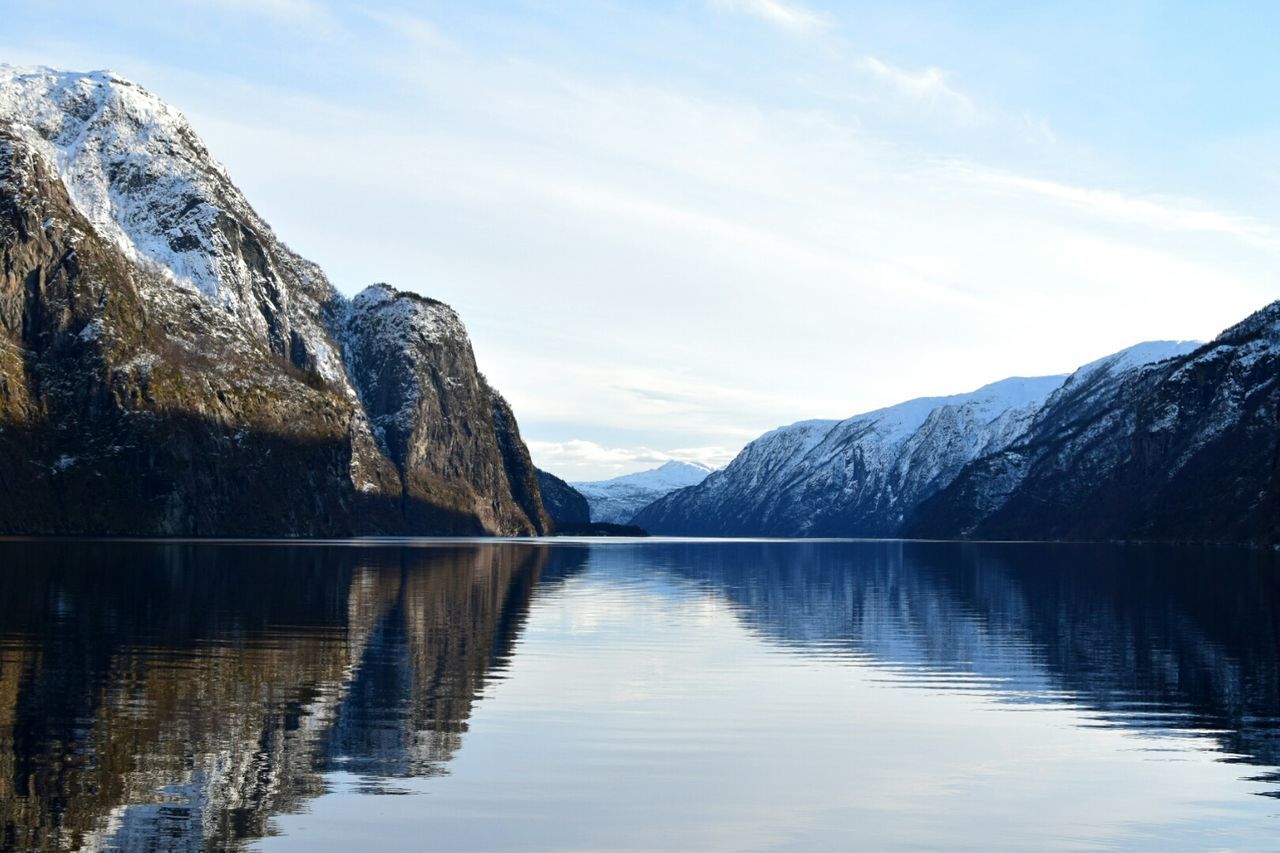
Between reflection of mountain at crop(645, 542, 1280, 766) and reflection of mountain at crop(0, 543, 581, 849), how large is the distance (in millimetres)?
17904

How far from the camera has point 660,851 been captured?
2586cm

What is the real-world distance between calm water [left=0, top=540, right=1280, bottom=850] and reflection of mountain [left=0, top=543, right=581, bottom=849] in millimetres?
144

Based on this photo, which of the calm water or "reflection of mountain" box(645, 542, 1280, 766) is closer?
the calm water

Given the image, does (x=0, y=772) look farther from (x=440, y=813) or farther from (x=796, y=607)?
(x=796, y=607)

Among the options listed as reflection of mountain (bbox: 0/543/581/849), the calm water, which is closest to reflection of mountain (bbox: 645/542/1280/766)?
the calm water

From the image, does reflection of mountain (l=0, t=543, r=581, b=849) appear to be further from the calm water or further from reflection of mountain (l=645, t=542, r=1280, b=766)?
reflection of mountain (l=645, t=542, r=1280, b=766)

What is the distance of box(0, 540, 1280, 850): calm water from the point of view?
27609mm

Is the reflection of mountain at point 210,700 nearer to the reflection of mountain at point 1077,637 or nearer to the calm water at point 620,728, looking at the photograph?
the calm water at point 620,728

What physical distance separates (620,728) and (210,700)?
12154 mm

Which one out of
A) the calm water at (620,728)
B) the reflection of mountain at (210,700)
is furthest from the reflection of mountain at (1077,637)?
the reflection of mountain at (210,700)

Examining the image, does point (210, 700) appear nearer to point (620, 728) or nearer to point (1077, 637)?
point (620, 728)

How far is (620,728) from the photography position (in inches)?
1572

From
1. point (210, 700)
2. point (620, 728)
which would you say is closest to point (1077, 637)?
point (620, 728)

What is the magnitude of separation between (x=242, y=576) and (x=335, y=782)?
91180 mm
